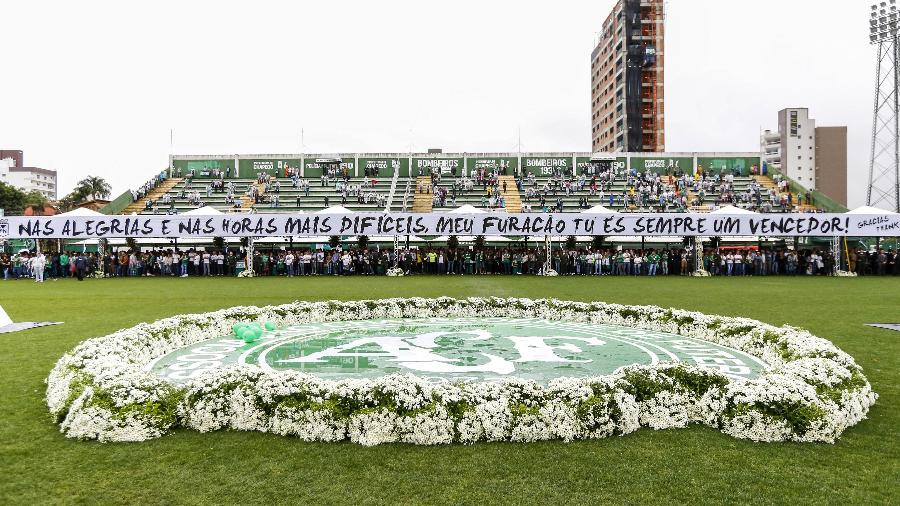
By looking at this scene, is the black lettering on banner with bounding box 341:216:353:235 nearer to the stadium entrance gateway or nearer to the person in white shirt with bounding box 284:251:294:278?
the person in white shirt with bounding box 284:251:294:278

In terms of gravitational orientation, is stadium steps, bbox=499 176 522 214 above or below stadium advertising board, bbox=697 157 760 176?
below

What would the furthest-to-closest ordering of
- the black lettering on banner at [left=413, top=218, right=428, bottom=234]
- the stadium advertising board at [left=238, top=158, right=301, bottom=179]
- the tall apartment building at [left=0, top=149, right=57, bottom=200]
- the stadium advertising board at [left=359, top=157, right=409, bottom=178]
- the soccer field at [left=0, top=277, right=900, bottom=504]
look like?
the tall apartment building at [left=0, top=149, right=57, bottom=200], the stadium advertising board at [left=238, top=158, right=301, bottom=179], the stadium advertising board at [left=359, top=157, right=409, bottom=178], the black lettering on banner at [left=413, top=218, right=428, bottom=234], the soccer field at [left=0, top=277, right=900, bottom=504]

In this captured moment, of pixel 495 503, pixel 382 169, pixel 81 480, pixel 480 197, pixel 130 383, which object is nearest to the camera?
pixel 495 503

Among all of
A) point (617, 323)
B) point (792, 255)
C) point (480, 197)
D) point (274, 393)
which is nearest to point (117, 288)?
point (617, 323)

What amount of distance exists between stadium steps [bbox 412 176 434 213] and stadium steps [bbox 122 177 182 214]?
1909 centimetres

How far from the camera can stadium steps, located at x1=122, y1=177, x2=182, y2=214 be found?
4476cm

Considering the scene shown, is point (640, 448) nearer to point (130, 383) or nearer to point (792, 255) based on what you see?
point (130, 383)

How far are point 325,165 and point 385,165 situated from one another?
Result: 5320 millimetres

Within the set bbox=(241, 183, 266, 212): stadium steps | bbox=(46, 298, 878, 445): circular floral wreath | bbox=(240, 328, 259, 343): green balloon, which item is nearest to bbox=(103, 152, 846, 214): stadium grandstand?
bbox=(241, 183, 266, 212): stadium steps

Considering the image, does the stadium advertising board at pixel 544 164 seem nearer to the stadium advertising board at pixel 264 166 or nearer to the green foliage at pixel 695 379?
the stadium advertising board at pixel 264 166

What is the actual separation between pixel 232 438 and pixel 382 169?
2085 inches

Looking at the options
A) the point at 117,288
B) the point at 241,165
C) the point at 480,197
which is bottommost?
the point at 117,288

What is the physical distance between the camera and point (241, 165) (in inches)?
2314

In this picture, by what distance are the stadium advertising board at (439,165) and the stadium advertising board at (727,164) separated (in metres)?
21.2
